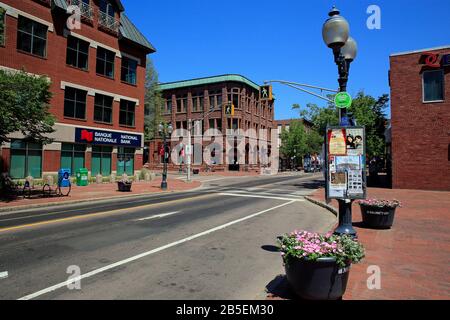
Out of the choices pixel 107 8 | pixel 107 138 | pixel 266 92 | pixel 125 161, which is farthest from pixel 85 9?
pixel 266 92

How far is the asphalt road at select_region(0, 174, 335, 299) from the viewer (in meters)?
5.14

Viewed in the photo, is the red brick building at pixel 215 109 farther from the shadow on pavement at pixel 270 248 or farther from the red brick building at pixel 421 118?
the shadow on pavement at pixel 270 248

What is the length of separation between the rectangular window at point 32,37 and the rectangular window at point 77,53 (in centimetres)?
208

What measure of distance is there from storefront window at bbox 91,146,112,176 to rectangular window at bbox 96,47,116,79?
6471mm

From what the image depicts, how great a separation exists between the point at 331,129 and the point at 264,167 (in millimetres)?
56142

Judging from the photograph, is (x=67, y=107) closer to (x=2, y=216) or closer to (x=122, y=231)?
(x=2, y=216)

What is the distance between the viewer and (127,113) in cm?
3073

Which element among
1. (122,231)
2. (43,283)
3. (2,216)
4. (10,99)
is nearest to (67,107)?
(10,99)

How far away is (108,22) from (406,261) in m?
29.4

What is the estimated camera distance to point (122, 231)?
9438mm

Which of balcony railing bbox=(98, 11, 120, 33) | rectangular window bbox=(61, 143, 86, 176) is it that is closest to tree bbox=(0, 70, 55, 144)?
rectangular window bbox=(61, 143, 86, 176)

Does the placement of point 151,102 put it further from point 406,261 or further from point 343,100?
point 406,261

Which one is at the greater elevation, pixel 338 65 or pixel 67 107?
pixel 67 107

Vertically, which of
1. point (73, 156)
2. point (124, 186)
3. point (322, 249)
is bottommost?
point (124, 186)
